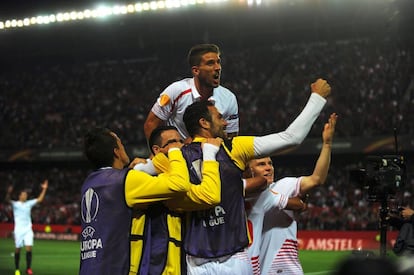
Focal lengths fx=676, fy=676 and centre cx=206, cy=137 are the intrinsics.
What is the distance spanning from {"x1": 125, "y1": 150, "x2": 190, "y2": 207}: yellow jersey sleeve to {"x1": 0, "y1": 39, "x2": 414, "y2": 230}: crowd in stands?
64.5 feet

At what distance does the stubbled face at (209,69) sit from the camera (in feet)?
17.0

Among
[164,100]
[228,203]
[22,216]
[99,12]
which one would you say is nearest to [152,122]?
[164,100]

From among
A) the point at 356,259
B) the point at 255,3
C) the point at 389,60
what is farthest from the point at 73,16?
the point at 356,259

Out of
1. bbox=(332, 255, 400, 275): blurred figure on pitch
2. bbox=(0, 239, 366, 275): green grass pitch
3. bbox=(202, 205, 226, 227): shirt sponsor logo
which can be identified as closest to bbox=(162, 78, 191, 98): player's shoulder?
bbox=(202, 205, 226, 227): shirt sponsor logo

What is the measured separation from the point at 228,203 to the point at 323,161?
3.22 ft

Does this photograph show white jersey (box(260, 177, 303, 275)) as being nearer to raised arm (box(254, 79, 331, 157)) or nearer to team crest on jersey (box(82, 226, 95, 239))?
raised arm (box(254, 79, 331, 157))

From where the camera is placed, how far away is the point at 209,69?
5.20 meters

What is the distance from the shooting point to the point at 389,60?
2803 cm

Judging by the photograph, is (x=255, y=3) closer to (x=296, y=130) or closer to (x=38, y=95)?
(x=38, y=95)

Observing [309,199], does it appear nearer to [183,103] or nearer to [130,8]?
[130,8]

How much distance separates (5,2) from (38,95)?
8.07 meters

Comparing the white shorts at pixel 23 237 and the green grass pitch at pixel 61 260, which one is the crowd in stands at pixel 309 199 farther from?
the white shorts at pixel 23 237

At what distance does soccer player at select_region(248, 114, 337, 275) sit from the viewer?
4887 mm

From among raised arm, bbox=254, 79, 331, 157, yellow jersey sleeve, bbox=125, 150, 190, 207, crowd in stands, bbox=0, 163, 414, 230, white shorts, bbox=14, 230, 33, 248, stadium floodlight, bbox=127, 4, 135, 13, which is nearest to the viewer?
yellow jersey sleeve, bbox=125, 150, 190, 207
